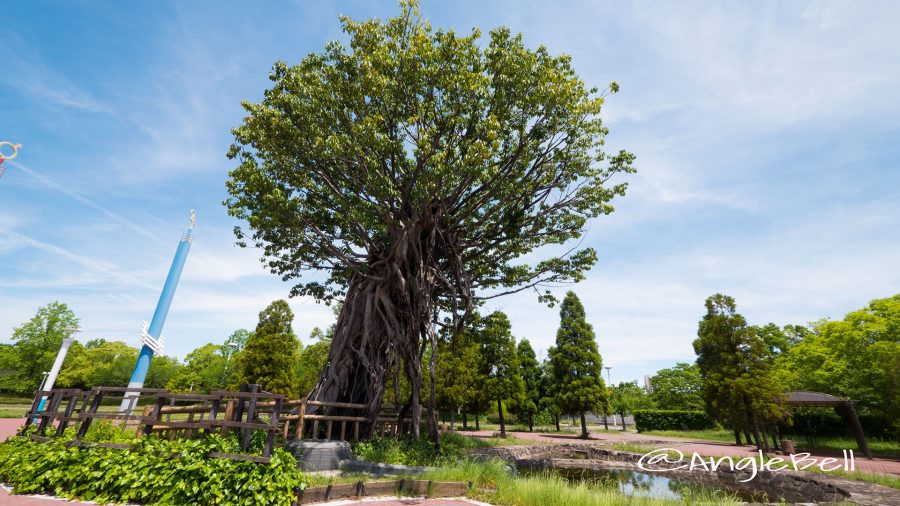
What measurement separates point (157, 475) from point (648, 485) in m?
12.4

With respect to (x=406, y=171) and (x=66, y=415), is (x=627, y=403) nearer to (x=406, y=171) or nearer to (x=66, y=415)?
(x=406, y=171)

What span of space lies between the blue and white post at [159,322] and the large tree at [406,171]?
15937 millimetres

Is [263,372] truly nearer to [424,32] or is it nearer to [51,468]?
[51,468]

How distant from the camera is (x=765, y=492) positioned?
11.0 m

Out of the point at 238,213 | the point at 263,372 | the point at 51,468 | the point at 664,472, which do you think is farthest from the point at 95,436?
the point at 263,372

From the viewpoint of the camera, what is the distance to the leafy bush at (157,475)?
551 centimetres

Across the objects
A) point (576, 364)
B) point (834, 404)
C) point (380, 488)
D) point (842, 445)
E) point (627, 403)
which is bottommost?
point (380, 488)

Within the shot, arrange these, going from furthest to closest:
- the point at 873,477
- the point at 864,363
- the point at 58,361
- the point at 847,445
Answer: the point at 864,363 < the point at 847,445 < the point at 58,361 < the point at 873,477

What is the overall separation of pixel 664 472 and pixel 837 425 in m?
19.7

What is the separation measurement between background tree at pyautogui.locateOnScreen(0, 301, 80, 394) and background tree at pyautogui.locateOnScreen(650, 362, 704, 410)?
6156cm

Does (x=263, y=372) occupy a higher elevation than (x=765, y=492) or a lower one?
higher

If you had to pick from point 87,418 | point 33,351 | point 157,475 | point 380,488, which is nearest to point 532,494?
point 380,488

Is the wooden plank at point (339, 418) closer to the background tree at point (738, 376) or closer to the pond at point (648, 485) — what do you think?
the pond at point (648, 485)

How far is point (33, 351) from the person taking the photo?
3903 centimetres
